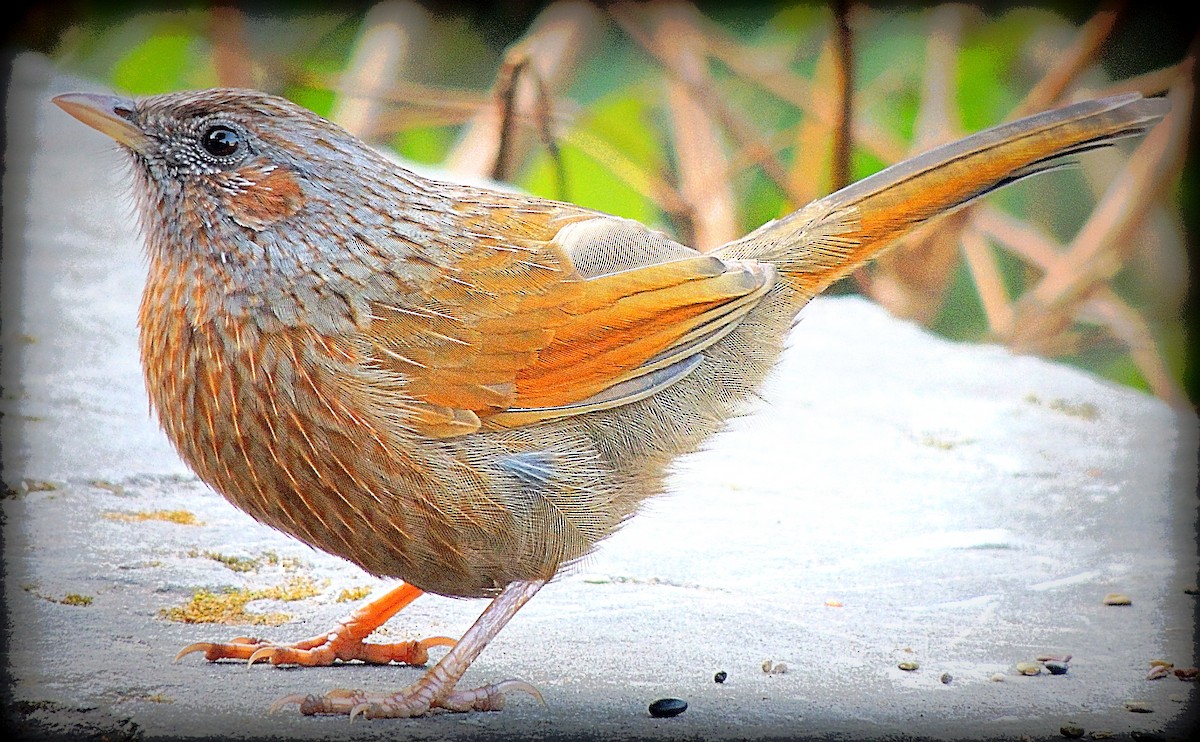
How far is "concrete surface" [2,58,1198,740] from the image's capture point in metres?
2.98

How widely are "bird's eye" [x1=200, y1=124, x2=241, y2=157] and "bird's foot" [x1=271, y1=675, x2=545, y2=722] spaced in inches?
51.7

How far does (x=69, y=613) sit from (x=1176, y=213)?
439cm

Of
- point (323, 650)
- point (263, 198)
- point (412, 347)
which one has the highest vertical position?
point (263, 198)

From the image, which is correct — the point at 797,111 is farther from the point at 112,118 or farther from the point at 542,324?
the point at 112,118

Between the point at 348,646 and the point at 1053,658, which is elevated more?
the point at 1053,658

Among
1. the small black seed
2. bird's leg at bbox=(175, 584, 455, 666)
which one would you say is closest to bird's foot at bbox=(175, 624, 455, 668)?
bird's leg at bbox=(175, 584, 455, 666)

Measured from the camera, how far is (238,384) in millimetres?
2871

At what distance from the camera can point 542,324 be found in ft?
10.2

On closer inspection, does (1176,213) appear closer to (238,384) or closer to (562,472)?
(562,472)

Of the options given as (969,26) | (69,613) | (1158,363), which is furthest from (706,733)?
(1158,363)

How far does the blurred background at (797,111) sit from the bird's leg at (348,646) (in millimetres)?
1927

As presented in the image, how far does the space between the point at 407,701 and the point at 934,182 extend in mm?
1909

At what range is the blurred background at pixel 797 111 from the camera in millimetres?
4461

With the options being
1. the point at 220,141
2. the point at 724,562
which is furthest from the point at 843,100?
the point at 220,141
